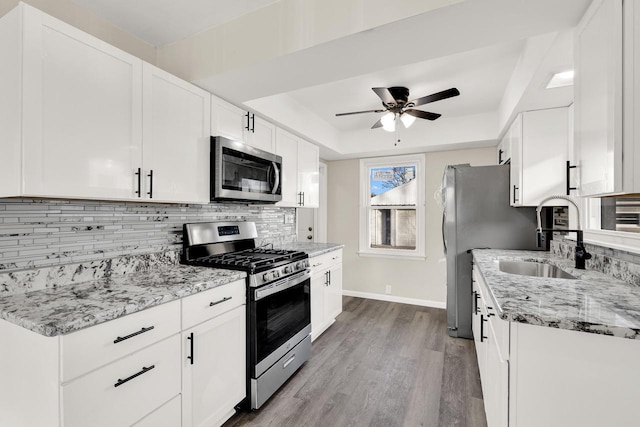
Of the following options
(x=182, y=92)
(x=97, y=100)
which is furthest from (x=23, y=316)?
(x=182, y=92)

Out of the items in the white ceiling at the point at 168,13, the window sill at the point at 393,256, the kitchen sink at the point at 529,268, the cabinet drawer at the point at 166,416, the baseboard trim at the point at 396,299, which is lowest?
the baseboard trim at the point at 396,299

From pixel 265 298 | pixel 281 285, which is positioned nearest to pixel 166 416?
pixel 265 298

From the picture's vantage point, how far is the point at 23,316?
1.13m

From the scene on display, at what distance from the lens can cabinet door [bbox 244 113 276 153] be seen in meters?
2.63

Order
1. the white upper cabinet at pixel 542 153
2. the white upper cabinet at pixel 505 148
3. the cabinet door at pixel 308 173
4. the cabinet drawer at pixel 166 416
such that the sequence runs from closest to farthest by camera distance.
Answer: the cabinet drawer at pixel 166 416
the white upper cabinet at pixel 542 153
the white upper cabinet at pixel 505 148
the cabinet door at pixel 308 173

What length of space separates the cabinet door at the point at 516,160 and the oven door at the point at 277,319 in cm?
201

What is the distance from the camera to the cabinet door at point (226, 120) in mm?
2250

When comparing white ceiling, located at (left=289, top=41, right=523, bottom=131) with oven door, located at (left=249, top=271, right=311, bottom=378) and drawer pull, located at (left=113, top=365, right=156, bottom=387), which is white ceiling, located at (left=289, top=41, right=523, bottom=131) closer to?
oven door, located at (left=249, top=271, right=311, bottom=378)

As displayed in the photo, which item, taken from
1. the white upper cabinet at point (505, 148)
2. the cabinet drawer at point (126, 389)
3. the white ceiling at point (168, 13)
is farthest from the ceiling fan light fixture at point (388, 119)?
the cabinet drawer at point (126, 389)

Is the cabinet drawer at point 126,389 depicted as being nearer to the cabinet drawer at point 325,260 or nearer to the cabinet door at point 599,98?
the cabinet drawer at point 325,260

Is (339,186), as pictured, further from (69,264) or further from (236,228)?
(69,264)

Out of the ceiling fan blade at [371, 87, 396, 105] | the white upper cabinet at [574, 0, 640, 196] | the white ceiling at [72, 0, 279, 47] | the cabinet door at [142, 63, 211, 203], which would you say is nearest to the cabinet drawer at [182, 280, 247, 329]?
the cabinet door at [142, 63, 211, 203]

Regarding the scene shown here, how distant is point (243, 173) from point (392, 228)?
2761 mm

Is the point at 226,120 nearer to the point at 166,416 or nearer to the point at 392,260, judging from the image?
the point at 166,416
